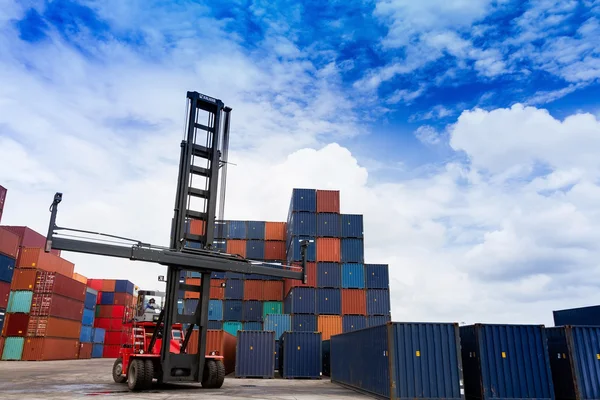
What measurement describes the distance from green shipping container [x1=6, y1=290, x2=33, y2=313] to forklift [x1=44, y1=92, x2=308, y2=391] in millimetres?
30337

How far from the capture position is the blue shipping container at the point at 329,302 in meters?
33.8

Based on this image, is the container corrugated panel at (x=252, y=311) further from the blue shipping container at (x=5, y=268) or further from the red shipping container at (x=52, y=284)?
the red shipping container at (x=52, y=284)

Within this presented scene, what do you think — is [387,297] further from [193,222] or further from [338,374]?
[193,222]

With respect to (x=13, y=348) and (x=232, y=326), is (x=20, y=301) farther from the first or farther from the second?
(x=232, y=326)

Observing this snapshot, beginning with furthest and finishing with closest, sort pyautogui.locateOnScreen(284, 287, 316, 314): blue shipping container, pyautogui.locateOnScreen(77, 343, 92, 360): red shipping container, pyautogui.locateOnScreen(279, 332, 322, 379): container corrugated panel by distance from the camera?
1. pyautogui.locateOnScreen(77, 343, 92, 360): red shipping container
2. pyautogui.locateOnScreen(284, 287, 316, 314): blue shipping container
3. pyautogui.locateOnScreen(279, 332, 322, 379): container corrugated panel

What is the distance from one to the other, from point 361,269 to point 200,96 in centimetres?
2125

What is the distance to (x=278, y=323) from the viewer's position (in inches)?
1308

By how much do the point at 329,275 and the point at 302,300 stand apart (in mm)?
2958

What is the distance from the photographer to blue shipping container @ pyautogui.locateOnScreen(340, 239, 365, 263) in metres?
35.5

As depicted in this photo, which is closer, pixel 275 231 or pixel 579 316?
pixel 579 316

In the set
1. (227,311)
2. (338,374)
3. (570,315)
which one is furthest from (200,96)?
(227,311)

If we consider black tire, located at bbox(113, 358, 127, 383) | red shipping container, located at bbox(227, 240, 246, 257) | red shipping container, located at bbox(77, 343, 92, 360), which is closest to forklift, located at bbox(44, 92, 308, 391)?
black tire, located at bbox(113, 358, 127, 383)

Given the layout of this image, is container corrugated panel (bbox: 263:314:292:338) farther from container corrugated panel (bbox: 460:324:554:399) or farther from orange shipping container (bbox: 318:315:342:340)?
container corrugated panel (bbox: 460:324:554:399)

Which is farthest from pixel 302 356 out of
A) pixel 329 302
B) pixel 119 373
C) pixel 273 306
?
pixel 273 306
